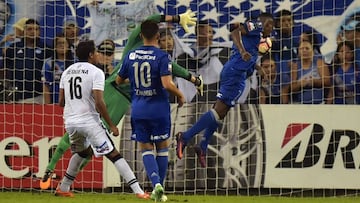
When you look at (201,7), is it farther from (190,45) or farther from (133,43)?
(133,43)

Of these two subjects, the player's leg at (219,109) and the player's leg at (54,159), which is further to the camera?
the player's leg at (219,109)

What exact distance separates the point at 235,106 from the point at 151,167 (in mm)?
3616

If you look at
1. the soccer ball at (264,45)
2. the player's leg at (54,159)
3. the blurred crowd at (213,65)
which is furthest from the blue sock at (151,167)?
the blurred crowd at (213,65)

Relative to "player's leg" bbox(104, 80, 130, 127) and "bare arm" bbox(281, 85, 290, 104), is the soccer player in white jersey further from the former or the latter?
"bare arm" bbox(281, 85, 290, 104)

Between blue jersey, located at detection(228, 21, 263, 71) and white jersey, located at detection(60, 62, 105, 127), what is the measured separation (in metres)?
2.80

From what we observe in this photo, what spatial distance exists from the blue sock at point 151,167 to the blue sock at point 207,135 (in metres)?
2.60

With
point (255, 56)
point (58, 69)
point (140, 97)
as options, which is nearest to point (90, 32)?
point (58, 69)

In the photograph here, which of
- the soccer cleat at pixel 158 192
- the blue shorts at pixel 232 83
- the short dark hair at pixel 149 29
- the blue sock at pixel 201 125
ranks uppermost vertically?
the short dark hair at pixel 149 29

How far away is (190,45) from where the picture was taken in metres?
15.8

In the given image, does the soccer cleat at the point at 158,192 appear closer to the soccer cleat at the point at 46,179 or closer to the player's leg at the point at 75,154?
the player's leg at the point at 75,154

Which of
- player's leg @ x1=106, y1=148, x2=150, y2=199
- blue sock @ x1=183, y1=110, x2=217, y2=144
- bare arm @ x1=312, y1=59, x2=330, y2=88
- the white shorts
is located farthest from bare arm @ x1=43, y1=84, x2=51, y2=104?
bare arm @ x1=312, y1=59, x2=330, y2=88

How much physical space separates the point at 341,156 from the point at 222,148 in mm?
1777

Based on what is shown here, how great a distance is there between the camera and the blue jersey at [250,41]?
14.3 m

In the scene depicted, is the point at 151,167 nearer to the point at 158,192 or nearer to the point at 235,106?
the point at 158,192
